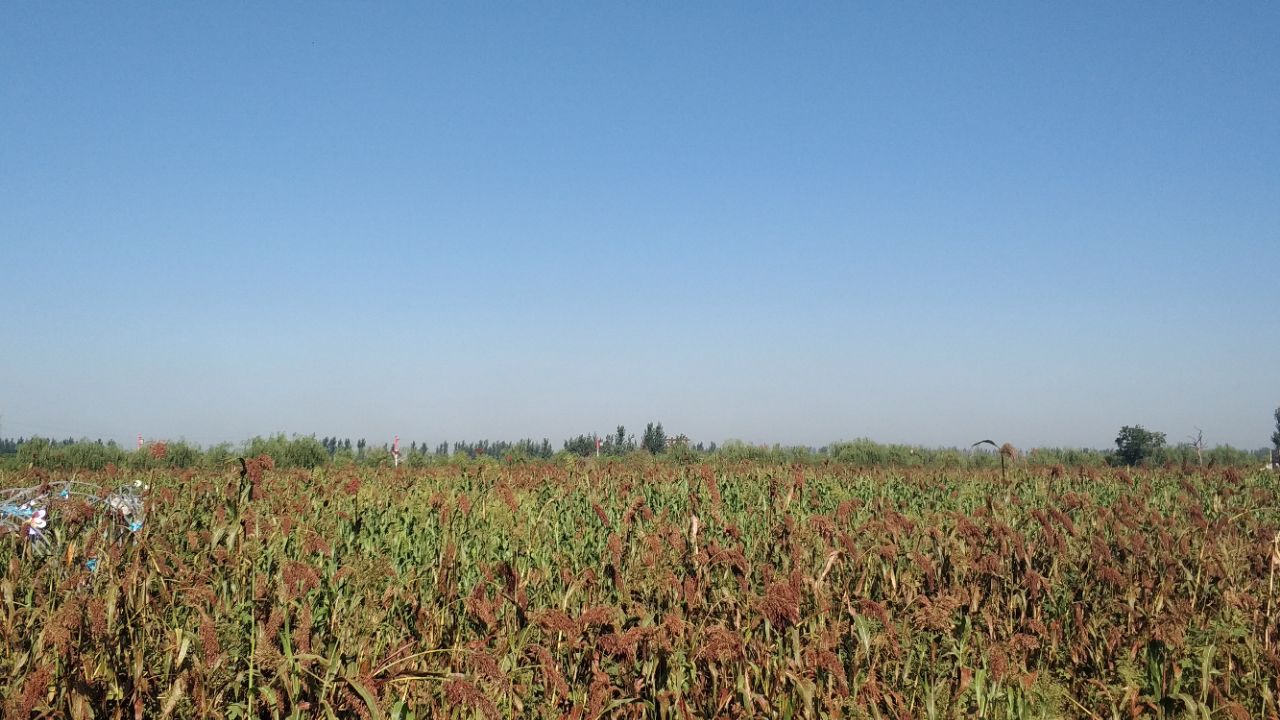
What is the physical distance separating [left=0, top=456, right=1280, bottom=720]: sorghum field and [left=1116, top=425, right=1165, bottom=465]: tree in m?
21.6

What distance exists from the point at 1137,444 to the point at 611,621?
2895 centimetres

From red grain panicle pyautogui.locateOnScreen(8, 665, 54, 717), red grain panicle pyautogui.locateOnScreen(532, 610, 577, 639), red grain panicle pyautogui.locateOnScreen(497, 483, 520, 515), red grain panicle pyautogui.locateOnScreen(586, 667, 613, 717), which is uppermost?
red grain panicle pyautogui.locateOnScreen(497, 483, 520, 515)

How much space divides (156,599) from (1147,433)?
101 feet

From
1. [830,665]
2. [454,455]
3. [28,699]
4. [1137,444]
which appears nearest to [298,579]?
[28,699]

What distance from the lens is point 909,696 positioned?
340cm

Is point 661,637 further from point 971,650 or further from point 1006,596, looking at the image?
point 1006,596

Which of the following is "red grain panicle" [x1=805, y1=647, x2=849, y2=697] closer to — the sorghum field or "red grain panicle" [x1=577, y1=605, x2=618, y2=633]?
the sorghum field

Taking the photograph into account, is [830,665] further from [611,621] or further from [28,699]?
[28,699]

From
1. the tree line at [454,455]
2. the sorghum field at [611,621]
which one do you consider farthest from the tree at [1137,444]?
the sorghum field at [611,621]

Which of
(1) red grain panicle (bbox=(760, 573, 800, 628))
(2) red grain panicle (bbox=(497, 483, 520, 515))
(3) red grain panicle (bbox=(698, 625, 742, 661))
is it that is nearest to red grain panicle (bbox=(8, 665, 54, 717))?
(3) red grain panicle (bbox=(698, 625, 742, 661))

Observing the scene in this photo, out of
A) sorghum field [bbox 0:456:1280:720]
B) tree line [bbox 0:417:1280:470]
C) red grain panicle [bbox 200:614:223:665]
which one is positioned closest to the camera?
red grain panicle [bbox 200:614:223:665]

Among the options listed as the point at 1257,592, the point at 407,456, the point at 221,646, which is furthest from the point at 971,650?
the point at 407,456

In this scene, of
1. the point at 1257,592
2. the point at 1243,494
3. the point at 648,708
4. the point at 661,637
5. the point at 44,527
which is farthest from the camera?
the point at 1243,494

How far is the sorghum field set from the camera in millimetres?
2506
